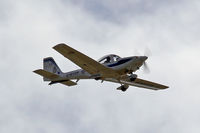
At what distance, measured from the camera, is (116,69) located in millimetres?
32031

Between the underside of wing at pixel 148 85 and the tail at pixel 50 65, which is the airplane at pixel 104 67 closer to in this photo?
the underside of wing at pixel 148 85

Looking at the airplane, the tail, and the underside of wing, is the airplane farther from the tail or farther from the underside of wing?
the tail

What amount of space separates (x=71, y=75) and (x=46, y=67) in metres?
4.41

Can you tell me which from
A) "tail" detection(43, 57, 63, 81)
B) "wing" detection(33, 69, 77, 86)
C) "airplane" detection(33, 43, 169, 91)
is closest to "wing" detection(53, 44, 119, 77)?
"airplane" detection(33, 43, 169, 91)

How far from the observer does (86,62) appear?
31.5 meters

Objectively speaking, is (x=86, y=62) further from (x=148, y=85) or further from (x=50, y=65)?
(x=50, y=65)

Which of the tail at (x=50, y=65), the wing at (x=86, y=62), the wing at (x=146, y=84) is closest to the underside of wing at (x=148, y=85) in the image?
the wing at (x=146, y=84)

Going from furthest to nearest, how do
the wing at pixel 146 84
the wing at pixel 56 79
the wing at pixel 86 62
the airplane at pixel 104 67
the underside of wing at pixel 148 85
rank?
the underside of wing at pixel 148 85 → the wing at pixel 146 84 → the wing at pixel 56 79 → the airplane at pixel 104 67 → the wing at pixel 86 62

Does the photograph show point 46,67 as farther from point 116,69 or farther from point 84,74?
point 116,69

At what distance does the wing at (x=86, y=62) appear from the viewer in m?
30.0

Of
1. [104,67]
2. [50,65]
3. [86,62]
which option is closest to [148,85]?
[104,67]

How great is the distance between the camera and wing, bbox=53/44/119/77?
2995cm

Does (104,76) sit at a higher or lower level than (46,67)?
lower

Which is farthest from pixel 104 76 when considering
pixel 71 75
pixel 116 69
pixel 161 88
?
pixel 161 88
